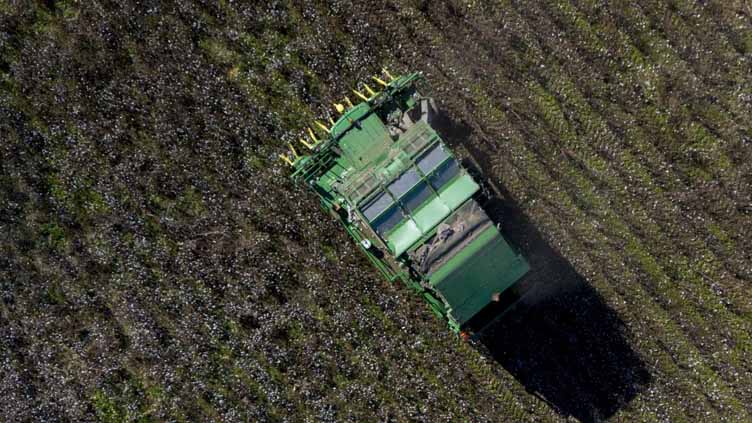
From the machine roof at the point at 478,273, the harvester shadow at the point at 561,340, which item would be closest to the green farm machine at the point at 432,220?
the machine roof at the point at 478,273

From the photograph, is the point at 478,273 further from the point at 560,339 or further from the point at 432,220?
the point at 560,339

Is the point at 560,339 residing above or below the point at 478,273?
below

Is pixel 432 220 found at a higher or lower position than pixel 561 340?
higher

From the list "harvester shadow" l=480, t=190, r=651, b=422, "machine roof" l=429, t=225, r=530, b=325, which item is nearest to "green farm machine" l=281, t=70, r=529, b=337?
"machine roof" l=429, t=225, r=530, b=325

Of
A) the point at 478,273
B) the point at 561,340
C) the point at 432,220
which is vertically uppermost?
the point at 432,220

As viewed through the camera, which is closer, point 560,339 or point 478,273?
point 478,273

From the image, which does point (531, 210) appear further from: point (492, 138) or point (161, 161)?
point (161, 161)

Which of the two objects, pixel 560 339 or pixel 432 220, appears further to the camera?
pixel 560 339

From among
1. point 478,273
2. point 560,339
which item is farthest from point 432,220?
point 560,339

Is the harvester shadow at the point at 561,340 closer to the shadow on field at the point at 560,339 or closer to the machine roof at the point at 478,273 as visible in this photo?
the shadow on field at the point at 560,339
